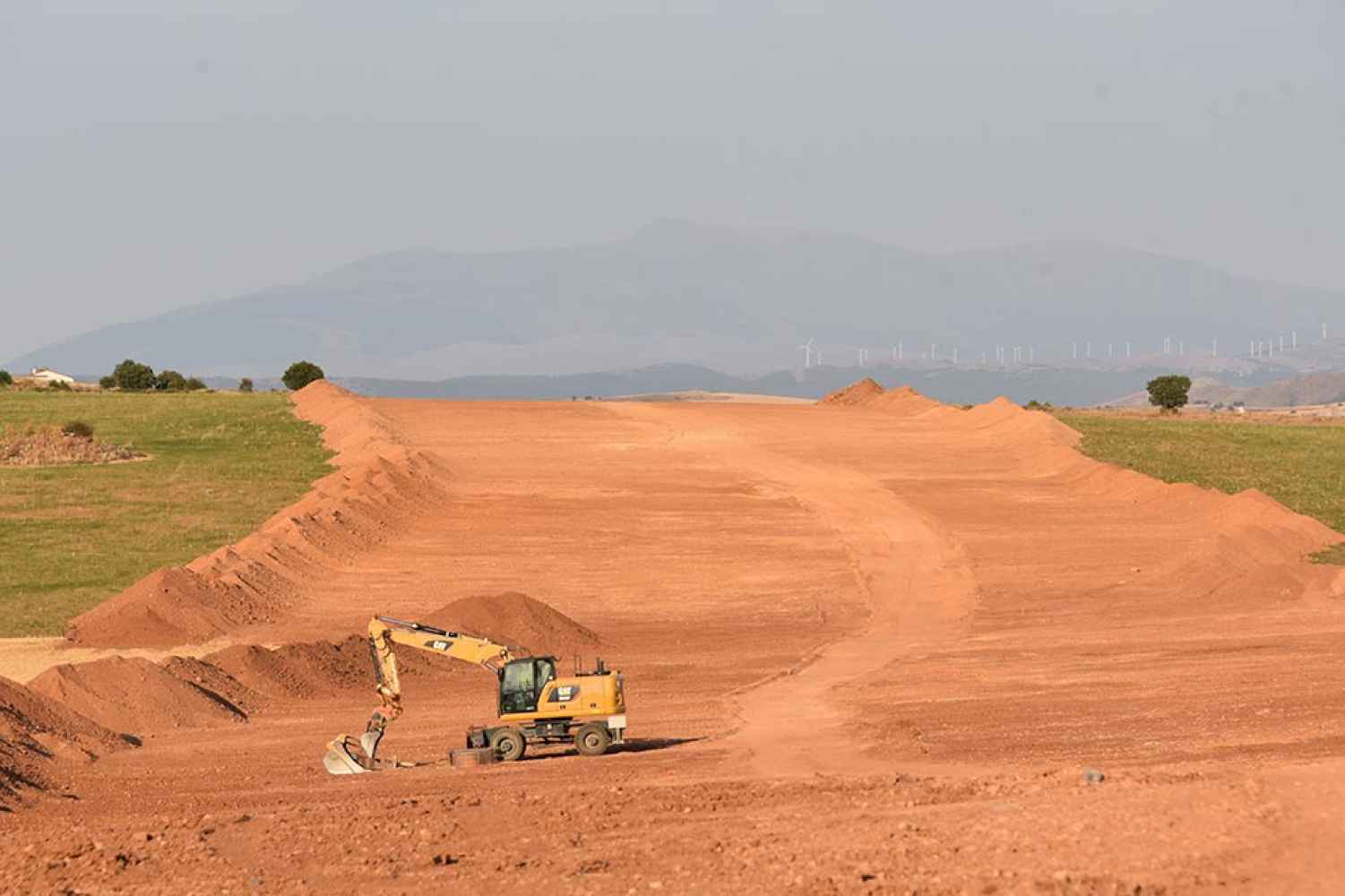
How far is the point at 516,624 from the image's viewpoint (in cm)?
4059

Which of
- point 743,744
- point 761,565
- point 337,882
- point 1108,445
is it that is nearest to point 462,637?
point 743,744

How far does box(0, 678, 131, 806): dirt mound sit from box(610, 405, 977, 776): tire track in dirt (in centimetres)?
973

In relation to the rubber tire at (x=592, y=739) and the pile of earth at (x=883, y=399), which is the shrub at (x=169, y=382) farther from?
the rubber tire at (x=592, y=739)

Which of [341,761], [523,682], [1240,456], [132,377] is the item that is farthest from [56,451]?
[132,377]

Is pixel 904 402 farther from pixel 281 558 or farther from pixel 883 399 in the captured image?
pixel 281 558

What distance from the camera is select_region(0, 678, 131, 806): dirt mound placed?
2583 centimetres

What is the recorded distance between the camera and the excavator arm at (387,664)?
88.0ft

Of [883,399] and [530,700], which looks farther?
[883,399]

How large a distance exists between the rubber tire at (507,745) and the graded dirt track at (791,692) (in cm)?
37

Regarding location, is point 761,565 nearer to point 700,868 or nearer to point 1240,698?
point 1240,698

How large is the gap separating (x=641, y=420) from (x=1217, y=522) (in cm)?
3676

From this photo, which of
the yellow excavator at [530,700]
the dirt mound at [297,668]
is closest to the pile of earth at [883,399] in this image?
the dirt mound at [297,668]

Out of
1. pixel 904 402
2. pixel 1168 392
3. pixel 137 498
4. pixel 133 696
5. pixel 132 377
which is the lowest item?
pixel 133 696

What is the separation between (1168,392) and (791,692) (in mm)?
96429
